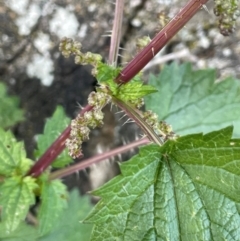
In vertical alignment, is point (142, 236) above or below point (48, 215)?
below

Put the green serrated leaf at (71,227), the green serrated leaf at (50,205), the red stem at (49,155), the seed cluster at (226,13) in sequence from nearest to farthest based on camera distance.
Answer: the seed cluster at (226,13) < the red stem at (49,155) < the green serrated leaf at (50,205) < the green serrated leaf at (71,227)

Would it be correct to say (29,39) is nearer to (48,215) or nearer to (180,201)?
(48,215)

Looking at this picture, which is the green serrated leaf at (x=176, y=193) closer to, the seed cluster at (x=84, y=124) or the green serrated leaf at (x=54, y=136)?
the seed cluster at (x=84, y=124)

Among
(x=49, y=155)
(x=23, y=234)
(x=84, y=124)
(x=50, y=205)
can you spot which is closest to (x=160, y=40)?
(x=84, y=124)

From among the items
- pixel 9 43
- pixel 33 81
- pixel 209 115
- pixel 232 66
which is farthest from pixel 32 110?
pixel 232 66

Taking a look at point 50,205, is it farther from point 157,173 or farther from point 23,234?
point 157,173

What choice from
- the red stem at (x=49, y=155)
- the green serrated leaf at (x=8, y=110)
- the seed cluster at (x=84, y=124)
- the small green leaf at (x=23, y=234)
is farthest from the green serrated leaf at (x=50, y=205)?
the seed cluster at (x=84, y=124)
